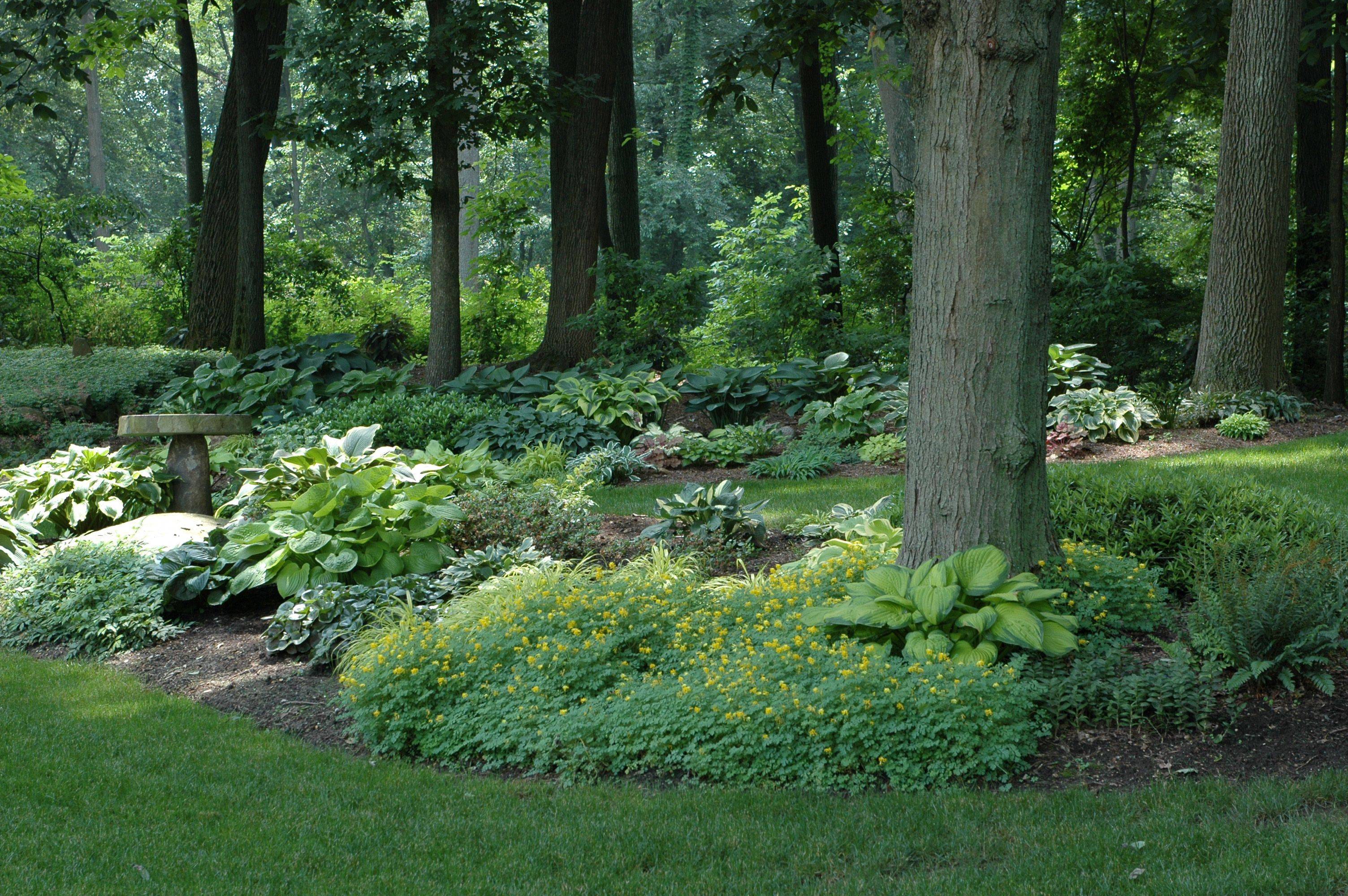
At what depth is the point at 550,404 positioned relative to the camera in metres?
10.7

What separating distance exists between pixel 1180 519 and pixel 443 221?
8.32 metres

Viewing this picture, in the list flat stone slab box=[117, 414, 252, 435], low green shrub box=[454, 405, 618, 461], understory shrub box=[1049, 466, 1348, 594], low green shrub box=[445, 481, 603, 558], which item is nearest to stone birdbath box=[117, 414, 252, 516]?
flat stone slab box=[117, 414, 252, 435]

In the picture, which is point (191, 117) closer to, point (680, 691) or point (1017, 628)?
point (680, 691)

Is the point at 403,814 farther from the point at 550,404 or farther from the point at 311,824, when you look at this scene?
the point at 550,404

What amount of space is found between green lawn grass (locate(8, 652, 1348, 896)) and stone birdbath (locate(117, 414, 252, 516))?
4.20m

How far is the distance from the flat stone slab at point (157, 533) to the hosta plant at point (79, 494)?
1.14 feet

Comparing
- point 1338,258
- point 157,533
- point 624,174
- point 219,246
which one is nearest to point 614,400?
point 157,533

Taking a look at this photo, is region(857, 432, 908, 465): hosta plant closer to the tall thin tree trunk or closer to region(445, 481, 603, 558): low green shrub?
region(445, 481, 603, 558): low green shrub

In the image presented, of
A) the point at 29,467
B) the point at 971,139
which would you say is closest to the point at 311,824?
the point at 971,139

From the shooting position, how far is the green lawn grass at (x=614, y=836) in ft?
9.39

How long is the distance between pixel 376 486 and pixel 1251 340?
8302mm

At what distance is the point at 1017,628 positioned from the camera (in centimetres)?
400

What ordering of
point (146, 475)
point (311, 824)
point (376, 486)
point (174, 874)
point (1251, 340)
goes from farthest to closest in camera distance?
point (1251, 340)
point (146, 475)
point (376, 486)
point (311, 824)
point (174, 874)

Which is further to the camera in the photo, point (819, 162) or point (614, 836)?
point (819, 162)
